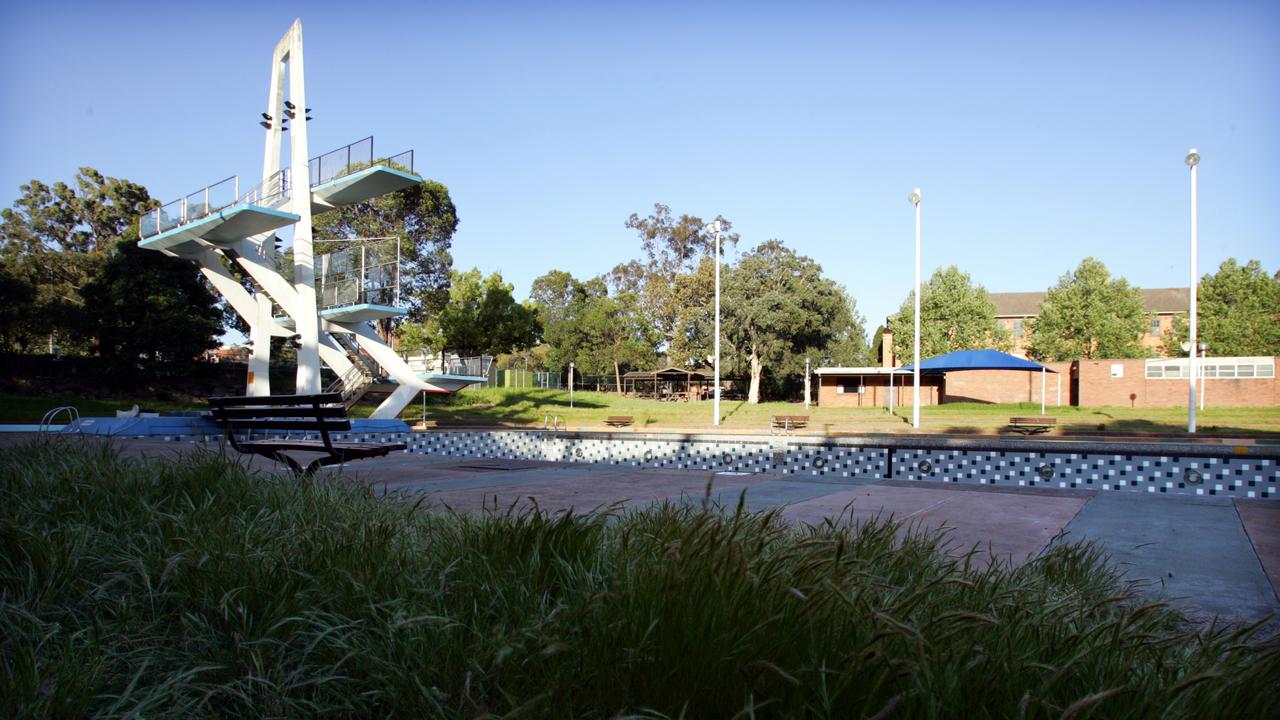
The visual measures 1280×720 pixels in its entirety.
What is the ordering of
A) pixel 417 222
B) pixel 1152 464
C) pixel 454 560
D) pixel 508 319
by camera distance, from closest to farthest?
pixel 454 560 → pixel 1152 464 → pixel 508 319 → pixel 417 222

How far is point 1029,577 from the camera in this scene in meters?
3.10

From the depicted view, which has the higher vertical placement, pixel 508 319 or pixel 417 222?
pixel 417 222

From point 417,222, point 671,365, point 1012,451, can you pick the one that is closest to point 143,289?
point 417,222

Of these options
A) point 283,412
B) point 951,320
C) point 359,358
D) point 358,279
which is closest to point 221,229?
point 358,279

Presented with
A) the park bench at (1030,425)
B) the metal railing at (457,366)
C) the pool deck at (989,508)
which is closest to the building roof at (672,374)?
the metal railing at (457,366)

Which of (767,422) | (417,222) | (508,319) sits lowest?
(767,422)

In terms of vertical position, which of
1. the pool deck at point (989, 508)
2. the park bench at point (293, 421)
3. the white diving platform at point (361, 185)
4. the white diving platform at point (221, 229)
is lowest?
the pool deck at point (989, 508)

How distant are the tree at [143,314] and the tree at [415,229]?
1077cm

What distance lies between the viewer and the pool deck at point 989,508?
3.99 m

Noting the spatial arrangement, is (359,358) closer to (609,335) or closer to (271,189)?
(271,189)

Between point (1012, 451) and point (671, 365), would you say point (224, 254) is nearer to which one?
point (1012, 451)

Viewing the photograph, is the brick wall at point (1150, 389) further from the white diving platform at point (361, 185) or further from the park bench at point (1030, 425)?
the white diving platform at point (361, 185)

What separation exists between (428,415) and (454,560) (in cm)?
2651

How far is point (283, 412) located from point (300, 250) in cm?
1439
